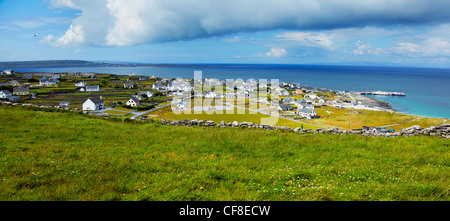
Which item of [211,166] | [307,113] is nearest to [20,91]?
[307,113]

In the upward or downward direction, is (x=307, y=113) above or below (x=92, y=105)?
below

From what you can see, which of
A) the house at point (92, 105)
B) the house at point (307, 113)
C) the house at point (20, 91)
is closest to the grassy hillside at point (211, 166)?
the house at point (92, 105)

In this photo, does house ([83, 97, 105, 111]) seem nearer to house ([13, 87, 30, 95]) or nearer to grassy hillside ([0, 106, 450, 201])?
house ([13, 87, 30, 95])

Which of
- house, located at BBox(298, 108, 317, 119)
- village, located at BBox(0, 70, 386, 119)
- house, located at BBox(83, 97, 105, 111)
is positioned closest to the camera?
house, located at BBox(83, 97, 105, 111)

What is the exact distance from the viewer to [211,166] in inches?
321

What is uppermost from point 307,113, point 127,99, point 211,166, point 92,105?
point 211,166

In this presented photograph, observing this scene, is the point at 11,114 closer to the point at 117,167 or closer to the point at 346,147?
the point at 117,167

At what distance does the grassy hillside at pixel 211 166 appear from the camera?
591 centimetres

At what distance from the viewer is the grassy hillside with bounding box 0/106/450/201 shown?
591 centimetres

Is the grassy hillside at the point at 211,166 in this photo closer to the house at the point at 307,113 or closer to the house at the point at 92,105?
the house at the point at 92,105

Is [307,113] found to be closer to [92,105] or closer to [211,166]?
[92,105]

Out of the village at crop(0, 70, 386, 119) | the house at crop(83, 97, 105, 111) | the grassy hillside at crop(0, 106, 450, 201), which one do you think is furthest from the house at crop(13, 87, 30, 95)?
the grassy hillside at crop(0, 106, 450, 201)
